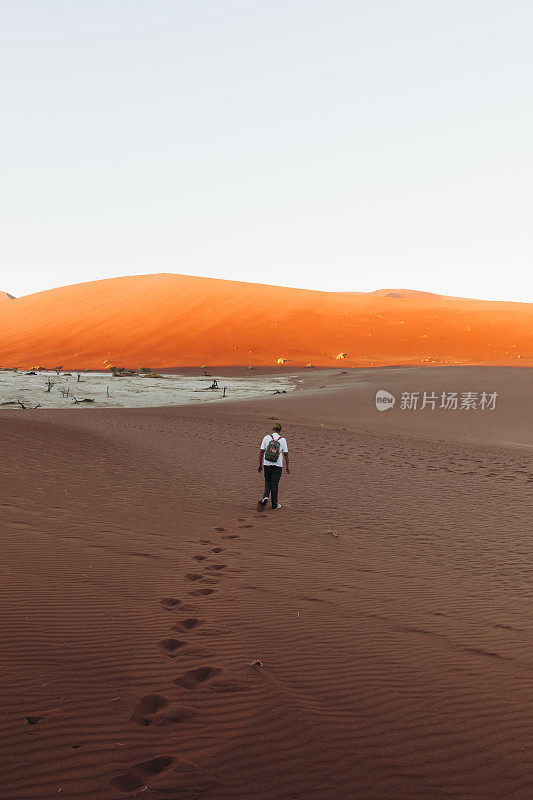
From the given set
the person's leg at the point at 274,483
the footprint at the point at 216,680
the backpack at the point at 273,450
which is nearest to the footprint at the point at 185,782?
the footprint at the point at 216,680

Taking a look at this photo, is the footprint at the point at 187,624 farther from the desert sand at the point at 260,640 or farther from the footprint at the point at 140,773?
the footprint at the point at 140,773

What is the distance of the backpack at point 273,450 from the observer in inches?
428

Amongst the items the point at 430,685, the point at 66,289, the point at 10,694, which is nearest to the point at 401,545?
the point at 430,685

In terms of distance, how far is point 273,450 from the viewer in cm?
1089

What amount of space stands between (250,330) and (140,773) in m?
70.2

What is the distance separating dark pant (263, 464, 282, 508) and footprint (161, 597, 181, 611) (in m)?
4.92

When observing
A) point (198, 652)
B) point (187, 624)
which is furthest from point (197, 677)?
point (187, 624)

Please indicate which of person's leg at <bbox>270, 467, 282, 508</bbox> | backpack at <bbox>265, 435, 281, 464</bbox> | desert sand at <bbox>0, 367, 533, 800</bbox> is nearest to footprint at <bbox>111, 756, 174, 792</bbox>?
desert sand at <bbox>0, 367, 533, 800</bbox>

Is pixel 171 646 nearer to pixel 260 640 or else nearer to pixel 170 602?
pixel 260 640

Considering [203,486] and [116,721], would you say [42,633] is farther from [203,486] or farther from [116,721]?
[203,486]

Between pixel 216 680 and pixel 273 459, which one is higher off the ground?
pixel 273 459

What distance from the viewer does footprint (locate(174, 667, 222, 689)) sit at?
449 cm

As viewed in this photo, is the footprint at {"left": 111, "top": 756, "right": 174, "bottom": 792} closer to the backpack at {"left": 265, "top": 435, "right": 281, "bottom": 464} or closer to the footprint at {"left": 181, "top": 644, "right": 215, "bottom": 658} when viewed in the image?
the footprint at {"left": 181, "top": 644, "right": 215, "bottom": 658}

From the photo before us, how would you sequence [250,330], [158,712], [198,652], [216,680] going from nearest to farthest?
[158,712]
[216,680]
[198,652]
[250,330]
